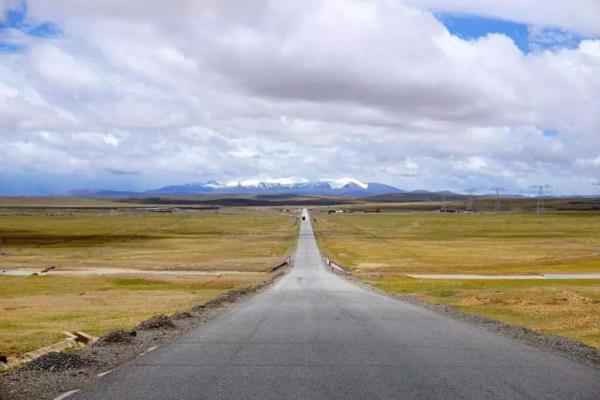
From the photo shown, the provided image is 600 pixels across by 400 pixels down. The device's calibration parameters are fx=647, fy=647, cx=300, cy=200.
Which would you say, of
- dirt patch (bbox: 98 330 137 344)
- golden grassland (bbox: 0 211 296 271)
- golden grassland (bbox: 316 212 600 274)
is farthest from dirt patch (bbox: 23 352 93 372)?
golden grassland (bbox: 316 212 600 274)

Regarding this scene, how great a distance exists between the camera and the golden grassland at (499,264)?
2908 centimetres

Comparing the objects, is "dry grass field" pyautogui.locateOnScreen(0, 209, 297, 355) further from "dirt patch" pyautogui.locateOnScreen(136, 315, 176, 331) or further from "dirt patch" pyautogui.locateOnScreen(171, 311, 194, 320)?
"dirt patch" pyautogui.locateOnScreen(136, 315, 176, 331)

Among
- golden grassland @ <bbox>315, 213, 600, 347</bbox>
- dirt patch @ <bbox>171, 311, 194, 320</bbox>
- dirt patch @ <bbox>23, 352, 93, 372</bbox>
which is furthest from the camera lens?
golden grassland @ <bbox>315, 213, 600, 347</bbox>

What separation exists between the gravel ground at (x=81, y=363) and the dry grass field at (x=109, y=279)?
9.40 ft

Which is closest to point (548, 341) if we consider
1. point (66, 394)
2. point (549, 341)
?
point (549, 341)

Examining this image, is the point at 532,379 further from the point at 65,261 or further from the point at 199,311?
the point at 65,261

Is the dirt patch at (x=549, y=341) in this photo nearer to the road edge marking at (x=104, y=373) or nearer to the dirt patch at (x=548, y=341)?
the dirt patch at (x=548, y=341)

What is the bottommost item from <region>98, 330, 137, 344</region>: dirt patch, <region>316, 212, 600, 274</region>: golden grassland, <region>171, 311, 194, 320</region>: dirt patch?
<region>316, 212, 600, 274</region>: golden grassland

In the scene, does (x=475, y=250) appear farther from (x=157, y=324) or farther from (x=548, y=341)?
(x=157, y=324)

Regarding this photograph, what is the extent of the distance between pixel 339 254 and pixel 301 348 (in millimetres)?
→ 80540

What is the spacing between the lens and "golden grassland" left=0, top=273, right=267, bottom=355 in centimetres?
2235

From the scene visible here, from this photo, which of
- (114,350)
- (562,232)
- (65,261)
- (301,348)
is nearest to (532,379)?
(301,348)

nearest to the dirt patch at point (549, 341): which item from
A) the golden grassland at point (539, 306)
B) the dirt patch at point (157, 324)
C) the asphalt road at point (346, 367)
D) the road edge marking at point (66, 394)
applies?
the asphalt road at point (346, 367)

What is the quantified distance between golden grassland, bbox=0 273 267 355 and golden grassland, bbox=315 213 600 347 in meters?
14.9
